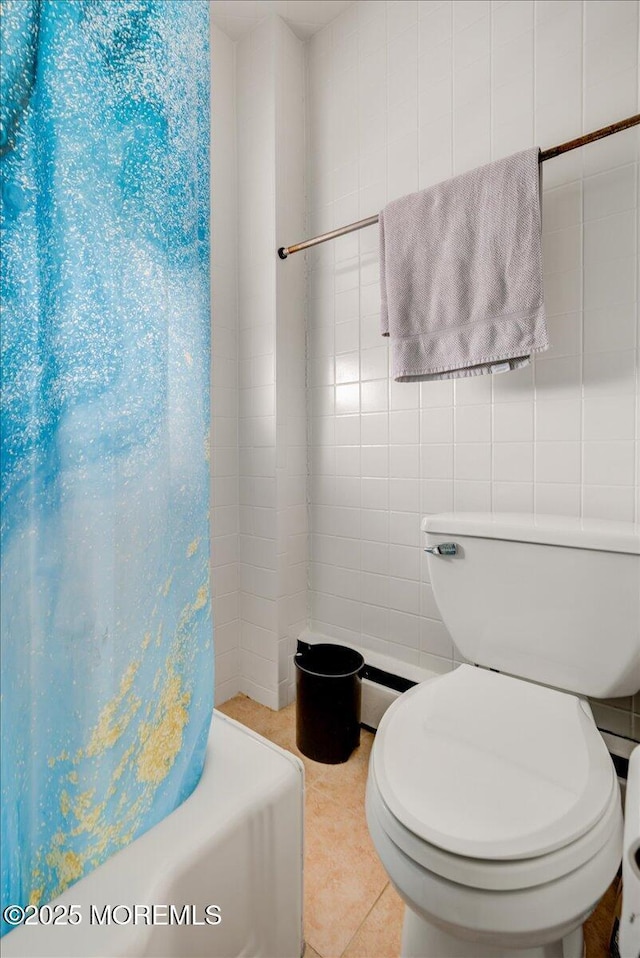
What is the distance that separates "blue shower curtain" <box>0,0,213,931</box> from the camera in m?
0.49

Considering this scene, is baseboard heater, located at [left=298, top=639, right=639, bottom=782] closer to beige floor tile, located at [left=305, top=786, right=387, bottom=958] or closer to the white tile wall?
the white tile wall

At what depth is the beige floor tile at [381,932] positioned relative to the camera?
2.92 ft

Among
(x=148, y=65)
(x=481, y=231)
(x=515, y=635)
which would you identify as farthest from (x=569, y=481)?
(x=148, y=65)

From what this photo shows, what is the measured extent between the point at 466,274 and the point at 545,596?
0.86m

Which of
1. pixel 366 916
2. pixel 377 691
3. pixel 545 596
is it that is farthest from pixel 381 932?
pixel 545 596

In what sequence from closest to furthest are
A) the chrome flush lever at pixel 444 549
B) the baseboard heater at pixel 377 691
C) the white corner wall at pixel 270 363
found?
the chrome flush lever at pixel 444 549 → the baseboard heater at pixel 377 691 → the white corner wall at pixel 270 363

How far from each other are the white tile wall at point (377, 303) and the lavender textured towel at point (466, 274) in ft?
0.48

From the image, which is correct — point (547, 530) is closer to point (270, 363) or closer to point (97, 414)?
point (97, 414)

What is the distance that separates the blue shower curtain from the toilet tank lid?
691mm

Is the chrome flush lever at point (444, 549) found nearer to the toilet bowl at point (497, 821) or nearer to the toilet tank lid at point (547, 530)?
the toilet tank lid at point (547, 530)

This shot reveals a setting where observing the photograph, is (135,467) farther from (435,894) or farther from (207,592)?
(435,894)

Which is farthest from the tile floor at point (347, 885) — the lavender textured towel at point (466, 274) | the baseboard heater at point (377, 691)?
the lavender textured towel at point (466, 274)

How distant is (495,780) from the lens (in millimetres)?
751

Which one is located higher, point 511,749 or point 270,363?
point 270,363
